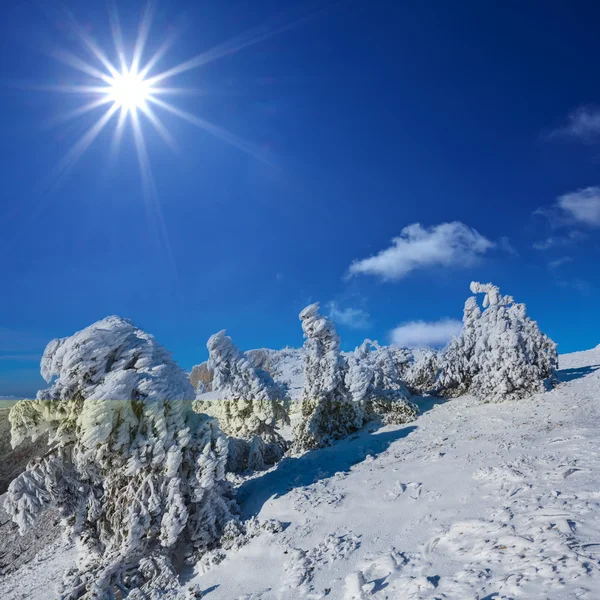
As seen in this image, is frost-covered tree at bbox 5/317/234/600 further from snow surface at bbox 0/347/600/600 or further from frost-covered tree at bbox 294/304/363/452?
frost-covered tree at bbox 294/304/363/452

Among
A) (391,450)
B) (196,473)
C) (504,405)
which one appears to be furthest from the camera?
(504,405)

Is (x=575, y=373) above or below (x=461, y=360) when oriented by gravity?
below

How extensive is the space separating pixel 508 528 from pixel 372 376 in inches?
454

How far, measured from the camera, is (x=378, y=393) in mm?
17438

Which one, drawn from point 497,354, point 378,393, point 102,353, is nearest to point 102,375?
point 102,353

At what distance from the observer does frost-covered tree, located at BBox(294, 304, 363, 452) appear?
645 inches

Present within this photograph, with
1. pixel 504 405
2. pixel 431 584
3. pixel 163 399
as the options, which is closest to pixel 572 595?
pixel 431 584

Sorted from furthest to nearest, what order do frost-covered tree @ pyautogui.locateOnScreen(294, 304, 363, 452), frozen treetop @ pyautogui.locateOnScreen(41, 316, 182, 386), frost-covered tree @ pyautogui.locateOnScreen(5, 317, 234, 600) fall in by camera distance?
1. frost-covered tree @ pyautogui.locateOnScreen(294, 304, 363, 452)
2. frozen treetop @ pyautogui.locateOnScreen(41, 316, 182, 386)
3. frost-covered tree @ pyautogui.locateOnScreen(5, 317, 234, 600)

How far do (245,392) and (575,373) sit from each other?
56.9 feet

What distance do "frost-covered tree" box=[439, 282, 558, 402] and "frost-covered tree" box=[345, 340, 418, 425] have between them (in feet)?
10.8

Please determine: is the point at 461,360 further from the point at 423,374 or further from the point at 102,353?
the point at 102,353

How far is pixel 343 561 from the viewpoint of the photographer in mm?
7016

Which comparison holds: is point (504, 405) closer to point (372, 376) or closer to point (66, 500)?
point (372, 376)

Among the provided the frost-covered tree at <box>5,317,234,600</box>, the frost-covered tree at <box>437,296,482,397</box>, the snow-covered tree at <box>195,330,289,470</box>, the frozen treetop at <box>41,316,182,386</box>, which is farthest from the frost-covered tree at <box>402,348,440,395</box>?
the frozen treetop at <box>41,316,182,386</box>
